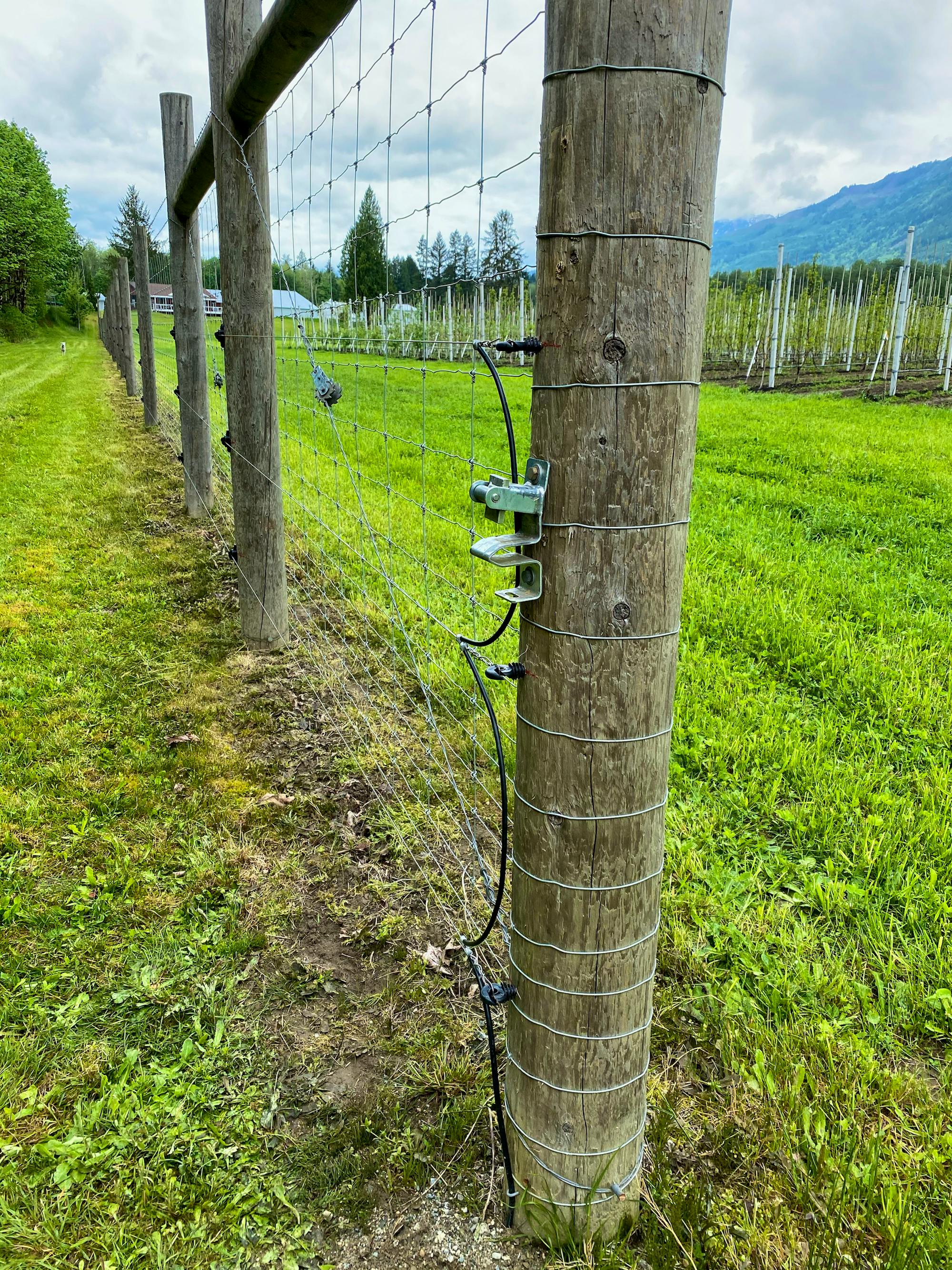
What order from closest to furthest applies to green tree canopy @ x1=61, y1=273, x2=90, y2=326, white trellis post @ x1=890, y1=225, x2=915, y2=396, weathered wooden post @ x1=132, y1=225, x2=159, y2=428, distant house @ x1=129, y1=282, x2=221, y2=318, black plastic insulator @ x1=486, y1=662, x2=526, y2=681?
black plastic insulator @ x1=486, y1=662, x2=526, y2=681
weathered wooden post @ x1=132, y1=225, x2=159, y2=428
distant house @ x1=129, y1=282, x2=221, y2=318
white trellis post @ x1=890, y1=225, x2=915, y2=396
green tree canopy @ x1=61, y1=273, x2=90, y2=326

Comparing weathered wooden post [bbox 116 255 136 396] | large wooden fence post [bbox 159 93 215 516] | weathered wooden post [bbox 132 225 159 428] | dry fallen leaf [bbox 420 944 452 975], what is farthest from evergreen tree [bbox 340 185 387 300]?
weathered wooden post [bbox 116 255 136 396]

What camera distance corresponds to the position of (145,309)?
10.6 meters

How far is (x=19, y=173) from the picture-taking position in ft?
157

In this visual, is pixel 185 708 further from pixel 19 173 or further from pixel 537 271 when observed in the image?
pixel 19 173

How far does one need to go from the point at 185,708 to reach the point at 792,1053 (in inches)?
113

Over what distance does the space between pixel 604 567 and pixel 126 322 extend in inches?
817

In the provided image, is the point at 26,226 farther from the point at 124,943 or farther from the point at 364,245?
the point at 124,943

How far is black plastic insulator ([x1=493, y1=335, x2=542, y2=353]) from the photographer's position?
47.8 inches

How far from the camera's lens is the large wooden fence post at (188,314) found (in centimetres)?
644

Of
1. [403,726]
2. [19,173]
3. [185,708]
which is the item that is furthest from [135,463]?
[19,173]

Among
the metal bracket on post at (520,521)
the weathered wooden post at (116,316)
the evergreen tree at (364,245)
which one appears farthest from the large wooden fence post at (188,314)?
the weathered wooden post at (116,316)

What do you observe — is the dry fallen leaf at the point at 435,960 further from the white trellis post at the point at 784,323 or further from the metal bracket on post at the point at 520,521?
the white trellis post at the point at 784,323

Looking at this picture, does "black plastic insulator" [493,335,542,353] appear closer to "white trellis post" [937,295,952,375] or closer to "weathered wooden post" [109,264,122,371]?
"weathered wooden post" [109,264,122,371]

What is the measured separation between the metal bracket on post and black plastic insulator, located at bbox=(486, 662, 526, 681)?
125 mm
